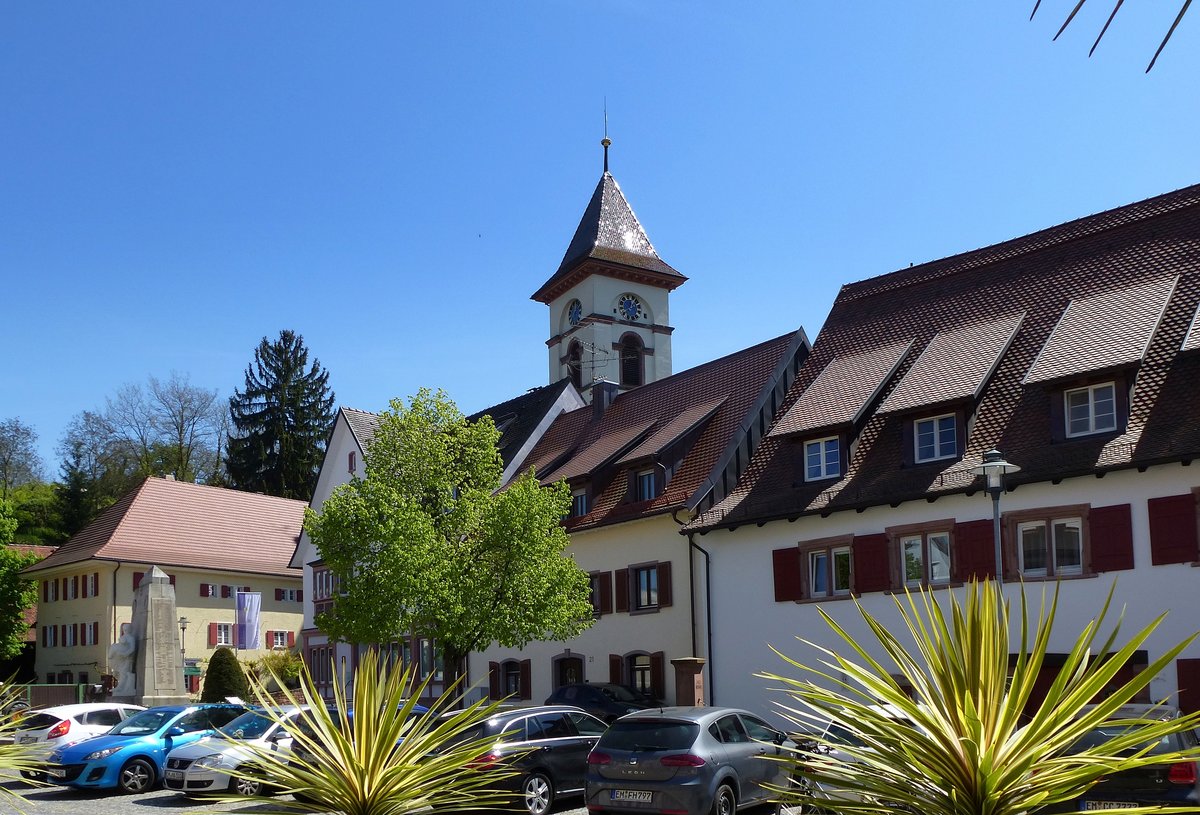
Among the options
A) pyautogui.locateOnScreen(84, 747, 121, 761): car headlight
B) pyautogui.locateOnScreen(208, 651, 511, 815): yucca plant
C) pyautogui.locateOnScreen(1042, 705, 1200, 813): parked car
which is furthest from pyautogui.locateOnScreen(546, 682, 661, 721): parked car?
pyautogui.locateOnScreen(208, 651, 511, 815): yucca plant

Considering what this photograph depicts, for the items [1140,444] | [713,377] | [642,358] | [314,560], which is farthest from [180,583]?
[1140,444]

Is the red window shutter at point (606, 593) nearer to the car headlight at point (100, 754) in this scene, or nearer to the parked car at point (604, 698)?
the parked car at point (604, 698)

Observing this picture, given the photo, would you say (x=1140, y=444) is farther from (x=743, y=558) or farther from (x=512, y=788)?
(x=512, y=788)

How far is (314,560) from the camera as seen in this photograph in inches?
2084

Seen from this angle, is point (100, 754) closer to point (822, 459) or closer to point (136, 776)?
point (136, 776)

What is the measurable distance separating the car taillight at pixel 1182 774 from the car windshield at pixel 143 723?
16666 mm

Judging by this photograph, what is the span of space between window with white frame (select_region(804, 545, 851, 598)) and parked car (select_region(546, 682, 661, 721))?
468cm

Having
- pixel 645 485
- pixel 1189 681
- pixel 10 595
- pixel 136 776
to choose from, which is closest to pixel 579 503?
pixel 645 485

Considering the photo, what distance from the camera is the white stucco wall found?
21328 millimetres

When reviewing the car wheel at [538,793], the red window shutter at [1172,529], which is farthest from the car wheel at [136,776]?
the red window shutter at [1172,529]

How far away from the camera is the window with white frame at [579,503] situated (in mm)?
35875

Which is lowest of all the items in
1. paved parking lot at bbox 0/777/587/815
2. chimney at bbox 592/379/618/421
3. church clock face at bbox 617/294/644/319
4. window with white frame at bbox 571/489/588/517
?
paved parking lot at bbox 0/777/587/815

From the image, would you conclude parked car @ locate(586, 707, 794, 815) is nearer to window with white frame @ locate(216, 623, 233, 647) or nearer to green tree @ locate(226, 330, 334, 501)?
window with white frame @ locate(216, 623, 233, 647)

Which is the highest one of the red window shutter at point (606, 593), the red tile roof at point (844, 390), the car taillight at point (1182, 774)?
the red tile roof at point (844, 390)
